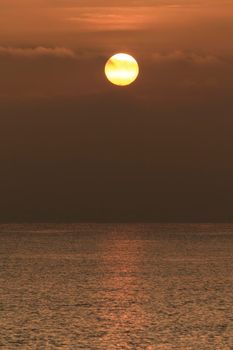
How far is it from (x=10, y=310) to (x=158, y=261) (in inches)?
604

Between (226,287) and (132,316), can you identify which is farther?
(226,287)

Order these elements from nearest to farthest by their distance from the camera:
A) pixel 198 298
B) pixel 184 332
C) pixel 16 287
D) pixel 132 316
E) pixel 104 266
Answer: pixel 184 332
pixel 132 316
pixel 198 298
pixel 16 287
pixel 104 266

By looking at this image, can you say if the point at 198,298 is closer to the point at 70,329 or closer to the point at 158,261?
the point at 70,329

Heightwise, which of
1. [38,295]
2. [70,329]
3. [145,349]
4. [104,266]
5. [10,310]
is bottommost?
[145,349]

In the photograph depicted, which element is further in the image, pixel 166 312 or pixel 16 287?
pixel 16 287

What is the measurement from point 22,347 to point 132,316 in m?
3.31

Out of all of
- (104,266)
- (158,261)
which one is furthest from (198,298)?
(158,261)

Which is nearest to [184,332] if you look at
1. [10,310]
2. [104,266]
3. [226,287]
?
[10,310]

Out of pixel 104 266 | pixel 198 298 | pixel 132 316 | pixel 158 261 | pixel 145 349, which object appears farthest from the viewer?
pixel 158 261

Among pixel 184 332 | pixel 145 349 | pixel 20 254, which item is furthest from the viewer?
pixel 20 254

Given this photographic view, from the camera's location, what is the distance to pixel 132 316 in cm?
1521

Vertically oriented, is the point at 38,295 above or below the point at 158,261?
below

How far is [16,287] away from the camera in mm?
20375

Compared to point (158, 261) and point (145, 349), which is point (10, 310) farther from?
point (158, 261)
